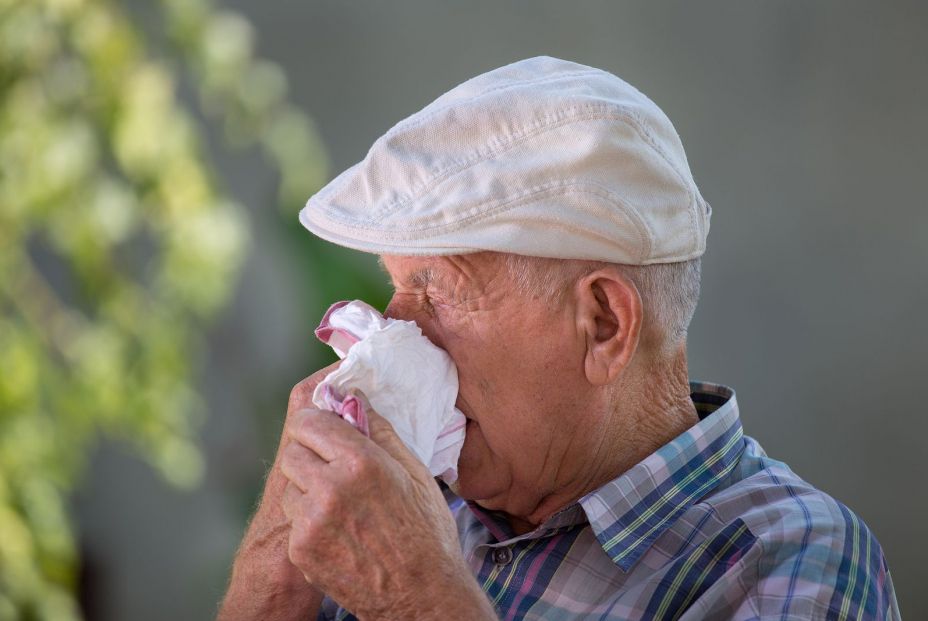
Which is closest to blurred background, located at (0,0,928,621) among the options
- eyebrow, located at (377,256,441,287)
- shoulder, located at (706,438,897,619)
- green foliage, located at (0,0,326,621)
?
green foliage, located at (0,0,326,621)

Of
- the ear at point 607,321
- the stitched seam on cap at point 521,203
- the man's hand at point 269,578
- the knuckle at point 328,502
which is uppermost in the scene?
the stitched seam on cap at point 521,203

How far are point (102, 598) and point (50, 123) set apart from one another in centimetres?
154

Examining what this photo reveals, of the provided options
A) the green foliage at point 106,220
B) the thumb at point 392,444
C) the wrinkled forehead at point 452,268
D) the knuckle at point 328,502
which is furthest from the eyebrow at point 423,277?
the green foliage at point 106,220

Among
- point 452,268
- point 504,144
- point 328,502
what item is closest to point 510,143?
point 504,144

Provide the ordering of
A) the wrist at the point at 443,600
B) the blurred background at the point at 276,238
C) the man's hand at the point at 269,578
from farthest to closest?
1. the blurred background at the point at 276,238
2. the man's hand at the point at 269,578
3. the wrist at the point at 443,600

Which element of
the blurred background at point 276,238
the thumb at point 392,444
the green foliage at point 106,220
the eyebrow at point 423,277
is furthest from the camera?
the green foliage at point 106,220

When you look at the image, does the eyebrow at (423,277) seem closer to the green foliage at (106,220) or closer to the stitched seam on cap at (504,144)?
the stitched seam on cap at (504,144)

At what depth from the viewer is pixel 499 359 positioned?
5.13 feet

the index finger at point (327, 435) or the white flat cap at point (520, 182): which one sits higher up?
the white flat cap at point (520, 182)

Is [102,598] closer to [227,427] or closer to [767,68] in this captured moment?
[227,427]

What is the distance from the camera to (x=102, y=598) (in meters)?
3.47

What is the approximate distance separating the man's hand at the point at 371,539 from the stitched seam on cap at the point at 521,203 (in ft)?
0.94

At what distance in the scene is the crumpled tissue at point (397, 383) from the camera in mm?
1480

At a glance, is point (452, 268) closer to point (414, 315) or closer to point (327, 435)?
point (414, 315)
